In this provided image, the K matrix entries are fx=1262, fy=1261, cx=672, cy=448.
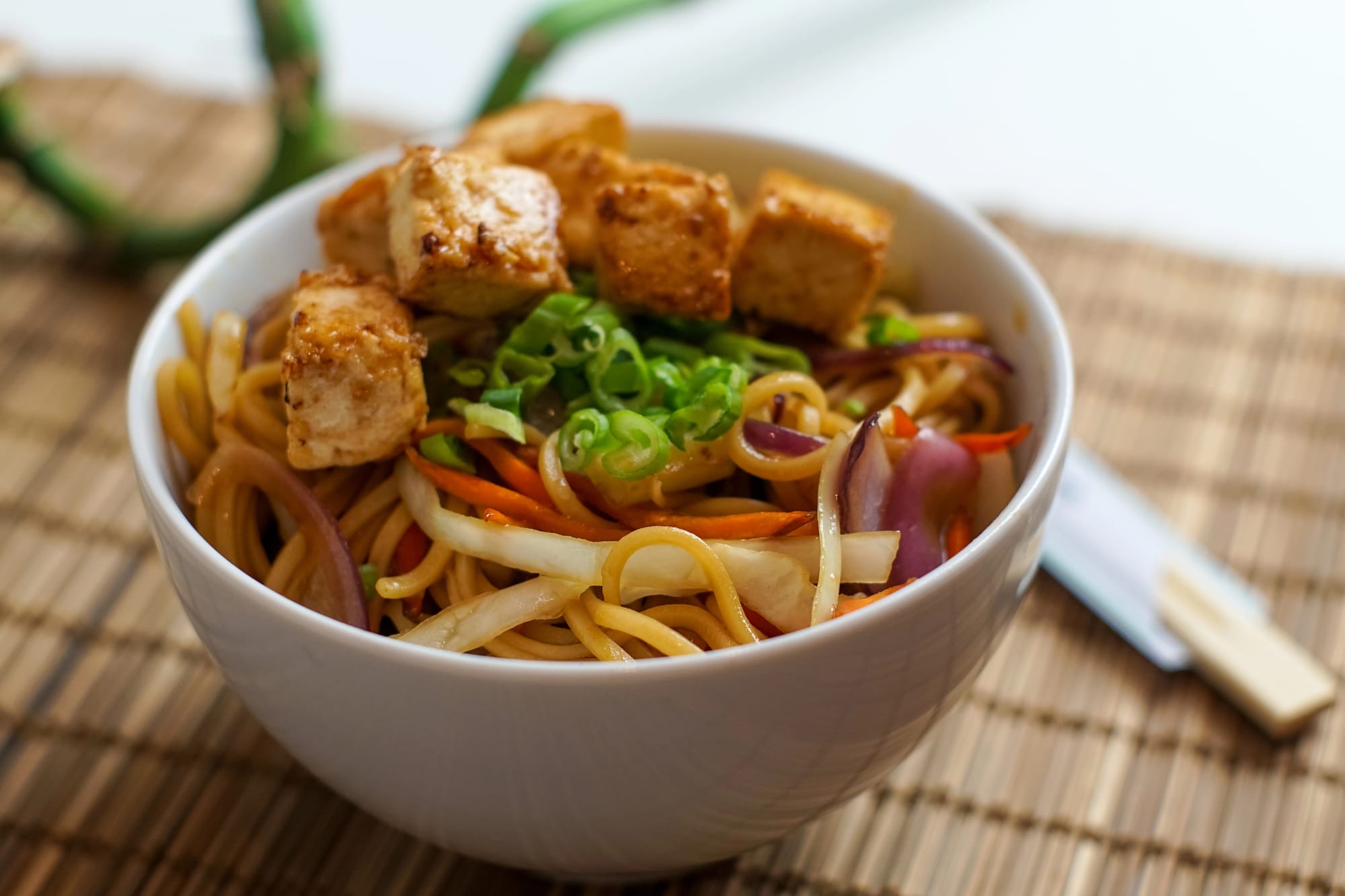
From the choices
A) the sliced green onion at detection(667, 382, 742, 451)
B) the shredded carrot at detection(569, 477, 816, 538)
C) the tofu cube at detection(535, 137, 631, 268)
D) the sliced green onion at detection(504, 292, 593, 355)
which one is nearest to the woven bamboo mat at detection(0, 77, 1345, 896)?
the shredded carrot at detection(569, 477, 816, 538)

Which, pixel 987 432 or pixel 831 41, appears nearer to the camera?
pixel 987 432

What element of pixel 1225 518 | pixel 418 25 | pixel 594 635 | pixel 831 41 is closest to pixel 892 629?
pixel 594 635

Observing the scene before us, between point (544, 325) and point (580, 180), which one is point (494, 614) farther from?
point (580, 180)

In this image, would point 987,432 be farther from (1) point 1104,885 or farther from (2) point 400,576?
(2) point 400,576

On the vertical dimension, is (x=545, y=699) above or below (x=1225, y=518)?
above

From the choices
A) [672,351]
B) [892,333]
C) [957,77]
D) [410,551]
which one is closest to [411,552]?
[410,551]

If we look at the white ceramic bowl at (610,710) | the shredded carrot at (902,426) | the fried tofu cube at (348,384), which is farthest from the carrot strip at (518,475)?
the shredded carrot at (902,426)
